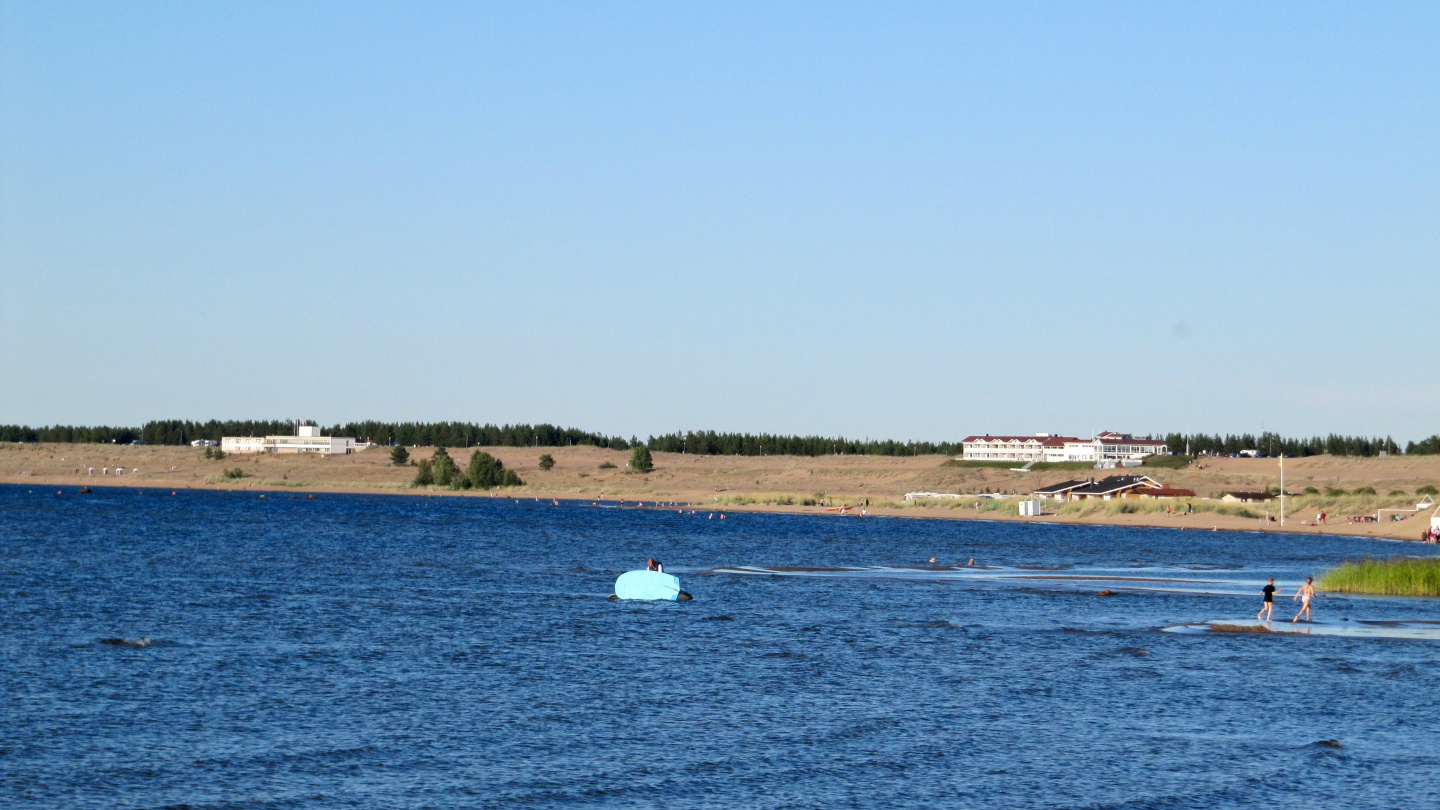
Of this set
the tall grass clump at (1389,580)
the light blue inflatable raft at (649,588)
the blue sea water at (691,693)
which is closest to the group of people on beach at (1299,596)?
the blue sea water at (691,693)

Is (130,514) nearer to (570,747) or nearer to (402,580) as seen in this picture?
(402,580)

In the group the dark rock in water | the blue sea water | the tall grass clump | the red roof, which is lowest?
the blue sea water

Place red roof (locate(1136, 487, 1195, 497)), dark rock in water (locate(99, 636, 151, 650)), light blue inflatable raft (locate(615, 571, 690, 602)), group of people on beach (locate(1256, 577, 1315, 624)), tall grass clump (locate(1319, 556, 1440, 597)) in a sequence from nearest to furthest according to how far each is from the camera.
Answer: dark rock in water (locate(99, 636, 151, 650))
group of people on beach (locate(1256, 577, 1315, 624))
light blue inflatable raft (locate(615, 571, 690, 602))
tall grass clump (locate(1319, 556, 1440, 597))
red roof (locate(1136, 487, 1195, 497))

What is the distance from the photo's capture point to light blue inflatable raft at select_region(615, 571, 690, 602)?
6369 centimetres

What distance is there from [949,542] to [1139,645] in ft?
238

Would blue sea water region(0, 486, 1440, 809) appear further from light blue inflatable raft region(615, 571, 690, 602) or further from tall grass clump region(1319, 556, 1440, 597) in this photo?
tall grass clump region(1319, 556, 1440, 597)

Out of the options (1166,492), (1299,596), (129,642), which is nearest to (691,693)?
(129,642)

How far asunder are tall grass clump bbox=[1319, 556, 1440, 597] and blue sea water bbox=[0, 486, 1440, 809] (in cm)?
289

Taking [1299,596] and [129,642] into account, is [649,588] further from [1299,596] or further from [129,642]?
[1299,596]

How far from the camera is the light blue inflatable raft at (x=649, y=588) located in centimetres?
6369

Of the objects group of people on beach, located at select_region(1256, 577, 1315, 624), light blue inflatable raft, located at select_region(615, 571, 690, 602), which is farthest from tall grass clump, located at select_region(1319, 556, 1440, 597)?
light blue inflatable raft, located at select_region(615, 571, 690, 602)

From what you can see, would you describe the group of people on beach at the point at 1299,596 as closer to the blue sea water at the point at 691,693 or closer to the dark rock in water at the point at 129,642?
the blue sea water at the point at 691,693

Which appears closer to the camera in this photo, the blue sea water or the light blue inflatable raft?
the blue sea water

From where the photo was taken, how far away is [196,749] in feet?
96.9
